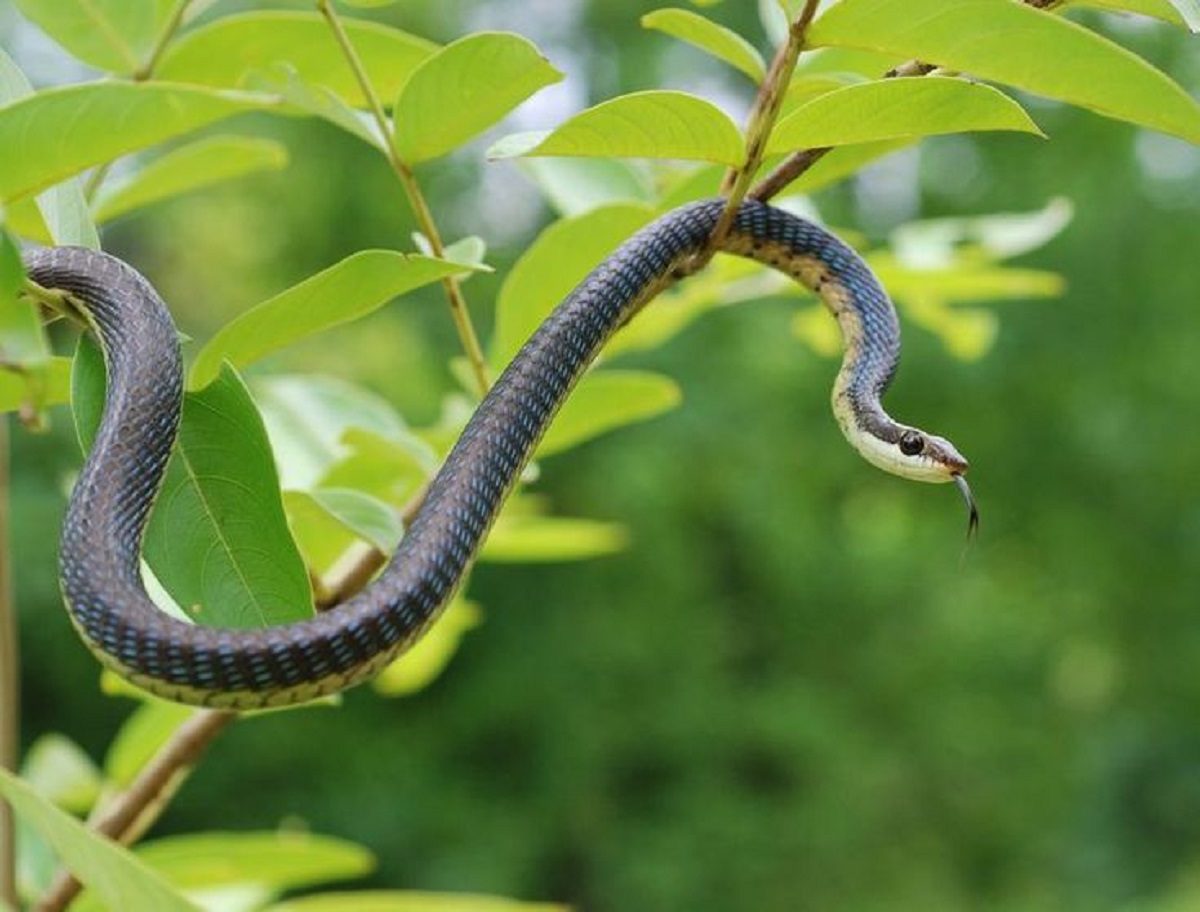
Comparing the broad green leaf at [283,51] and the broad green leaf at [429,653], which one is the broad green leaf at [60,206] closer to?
the broad green leaf at [283,51]

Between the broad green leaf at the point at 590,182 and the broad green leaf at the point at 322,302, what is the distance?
460 mm

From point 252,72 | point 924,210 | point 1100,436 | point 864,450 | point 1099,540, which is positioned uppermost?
point 252,72

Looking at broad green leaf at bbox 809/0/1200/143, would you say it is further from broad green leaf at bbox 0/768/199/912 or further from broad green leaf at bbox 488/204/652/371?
broad green leaf at bbox 0/768/199/912

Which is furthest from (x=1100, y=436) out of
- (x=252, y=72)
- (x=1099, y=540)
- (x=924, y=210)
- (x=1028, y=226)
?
(x=252, y=72)

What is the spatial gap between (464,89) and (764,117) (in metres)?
0.23

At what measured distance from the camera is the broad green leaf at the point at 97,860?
0.81 meters

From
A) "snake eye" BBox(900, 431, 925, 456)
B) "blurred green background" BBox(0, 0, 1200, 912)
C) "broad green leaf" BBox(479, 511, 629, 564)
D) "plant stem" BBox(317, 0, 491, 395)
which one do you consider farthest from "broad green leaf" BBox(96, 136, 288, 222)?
"blurred green background" BBox(0, 0, 1200, 912)

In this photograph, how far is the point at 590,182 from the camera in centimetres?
150

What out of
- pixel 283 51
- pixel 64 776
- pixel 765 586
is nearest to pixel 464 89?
pixel 283 51

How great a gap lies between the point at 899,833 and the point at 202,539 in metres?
9.30

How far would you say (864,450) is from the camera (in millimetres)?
1407

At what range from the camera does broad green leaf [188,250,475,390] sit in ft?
3.32

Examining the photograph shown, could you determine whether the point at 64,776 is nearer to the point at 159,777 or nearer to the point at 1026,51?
the point at 159,777

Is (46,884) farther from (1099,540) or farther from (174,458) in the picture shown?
(1099,540)
